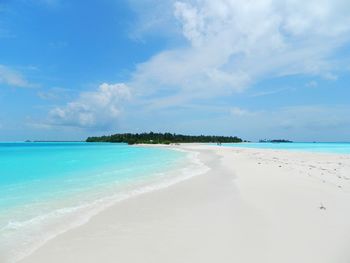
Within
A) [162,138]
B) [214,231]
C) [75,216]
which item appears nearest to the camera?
[214,231]

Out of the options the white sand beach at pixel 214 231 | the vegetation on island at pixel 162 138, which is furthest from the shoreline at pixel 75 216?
the vegetation on island at pixel 162 138

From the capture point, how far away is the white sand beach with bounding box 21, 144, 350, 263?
16.0ft

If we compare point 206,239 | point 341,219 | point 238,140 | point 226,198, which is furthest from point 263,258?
point 238,140

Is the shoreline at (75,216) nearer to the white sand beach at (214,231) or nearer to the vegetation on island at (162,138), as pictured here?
the white sand beach at (214,231)

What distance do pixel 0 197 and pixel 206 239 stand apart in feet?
28.2

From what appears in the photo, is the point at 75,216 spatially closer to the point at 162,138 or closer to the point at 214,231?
the point at 214,231

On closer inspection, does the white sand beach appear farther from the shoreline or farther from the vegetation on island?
the vegetation on island

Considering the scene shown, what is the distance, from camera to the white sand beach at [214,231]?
489 centimetres

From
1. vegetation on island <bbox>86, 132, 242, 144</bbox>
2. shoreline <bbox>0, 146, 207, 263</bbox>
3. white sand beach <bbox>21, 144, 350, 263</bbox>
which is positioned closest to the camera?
white sand beach <bbox>21, 144, 350, 263</bbox>

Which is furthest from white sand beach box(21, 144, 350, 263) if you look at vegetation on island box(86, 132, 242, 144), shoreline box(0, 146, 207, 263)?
vegetation on island box(86, 132, 242, 144)

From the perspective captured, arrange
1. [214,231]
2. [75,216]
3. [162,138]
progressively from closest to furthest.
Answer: [214,231] < [75,216] < [162,138]

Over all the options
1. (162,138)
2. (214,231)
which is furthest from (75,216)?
(162,138)

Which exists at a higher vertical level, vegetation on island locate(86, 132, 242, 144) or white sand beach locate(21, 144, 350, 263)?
vegetation on island locate(86, 132, 242, 144)

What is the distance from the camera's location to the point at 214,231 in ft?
20.1
